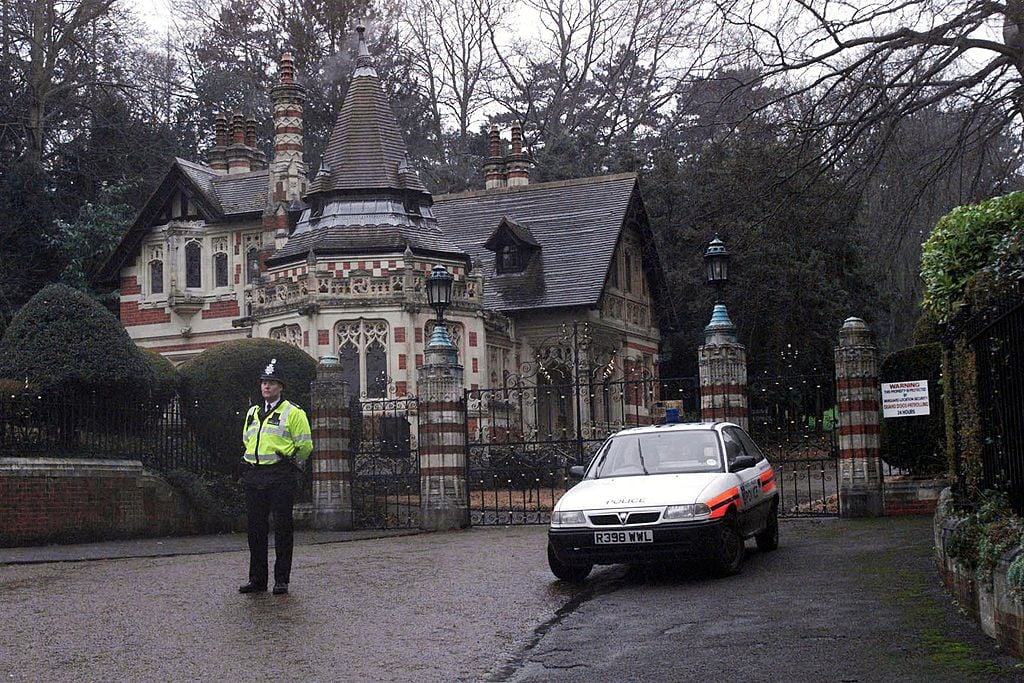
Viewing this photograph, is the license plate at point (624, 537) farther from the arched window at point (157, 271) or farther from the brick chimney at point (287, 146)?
the arched window at point (157, 271)

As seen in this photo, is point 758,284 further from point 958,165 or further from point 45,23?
point 45,23

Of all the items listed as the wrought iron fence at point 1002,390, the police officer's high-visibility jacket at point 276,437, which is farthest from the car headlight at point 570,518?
the wrought iron fence at point 1002,390

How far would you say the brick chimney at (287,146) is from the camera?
37219 millimetres

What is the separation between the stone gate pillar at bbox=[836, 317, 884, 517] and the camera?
1906 centimetres

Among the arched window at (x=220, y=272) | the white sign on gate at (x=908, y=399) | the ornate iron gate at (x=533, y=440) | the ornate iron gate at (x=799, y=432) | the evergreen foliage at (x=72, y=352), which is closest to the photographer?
the white sign on gate at (x=908, y=399)

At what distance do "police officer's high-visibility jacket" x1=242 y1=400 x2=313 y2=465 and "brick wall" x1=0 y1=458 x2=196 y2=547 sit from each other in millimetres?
7710

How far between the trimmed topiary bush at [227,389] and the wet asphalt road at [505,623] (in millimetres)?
7333

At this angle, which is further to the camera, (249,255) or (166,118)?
(166,118)

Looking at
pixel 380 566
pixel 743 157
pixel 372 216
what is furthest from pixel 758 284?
pixel 380 566

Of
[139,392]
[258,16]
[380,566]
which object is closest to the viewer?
[380,566]

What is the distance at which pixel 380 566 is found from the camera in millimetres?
14961

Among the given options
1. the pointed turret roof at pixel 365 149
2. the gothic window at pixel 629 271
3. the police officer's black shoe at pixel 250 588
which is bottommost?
the police officer's black shoe at pixel 250 588

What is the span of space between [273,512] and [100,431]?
29.5 ft

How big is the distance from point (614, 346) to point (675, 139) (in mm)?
12853
